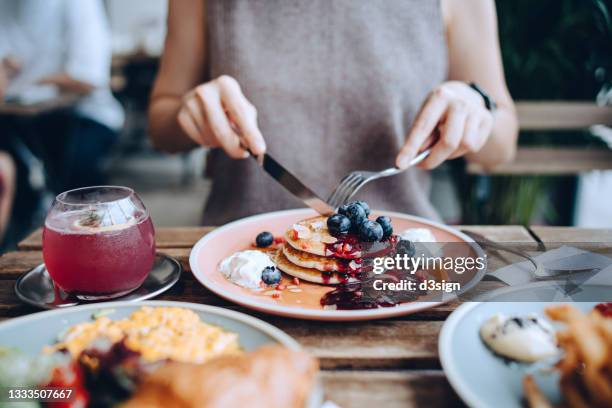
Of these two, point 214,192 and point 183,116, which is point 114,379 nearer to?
point 183,116

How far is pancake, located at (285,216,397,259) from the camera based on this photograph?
1003 mm

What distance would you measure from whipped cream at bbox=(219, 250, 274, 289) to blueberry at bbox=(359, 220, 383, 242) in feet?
0.64

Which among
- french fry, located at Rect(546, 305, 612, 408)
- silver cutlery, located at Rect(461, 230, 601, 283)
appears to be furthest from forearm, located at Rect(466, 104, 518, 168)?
french fry, located at Rect(546, 305, 612, 408)

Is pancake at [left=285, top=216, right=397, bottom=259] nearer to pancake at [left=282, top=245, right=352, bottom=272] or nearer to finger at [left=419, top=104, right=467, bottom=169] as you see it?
pancake at [left=282, top=245, right=352, bottom=272]

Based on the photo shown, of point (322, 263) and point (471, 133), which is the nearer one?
point (322, 263)

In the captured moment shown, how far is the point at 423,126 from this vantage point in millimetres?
1283

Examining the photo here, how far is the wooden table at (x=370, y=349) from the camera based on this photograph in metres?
0.67

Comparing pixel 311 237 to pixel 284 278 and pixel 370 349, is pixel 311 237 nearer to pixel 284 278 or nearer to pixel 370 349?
pixel 284 278

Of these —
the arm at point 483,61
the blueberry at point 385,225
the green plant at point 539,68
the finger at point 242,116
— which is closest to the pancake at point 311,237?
the blueberry at point 385,225

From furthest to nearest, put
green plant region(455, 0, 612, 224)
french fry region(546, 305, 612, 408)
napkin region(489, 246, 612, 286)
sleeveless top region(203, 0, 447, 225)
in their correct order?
green plant region(455, 0, 612, 224), sleeveless top region(203, 0, 447, 225), napkin region(489, 246, 612, 286), french fry region(546, 305, 612, 408)

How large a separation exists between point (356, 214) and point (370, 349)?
1.03 ft

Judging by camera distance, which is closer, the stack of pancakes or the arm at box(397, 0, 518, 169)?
the stack of pancakes

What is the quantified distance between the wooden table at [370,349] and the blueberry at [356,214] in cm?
22

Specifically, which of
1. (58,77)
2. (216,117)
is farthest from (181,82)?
(58,77)
